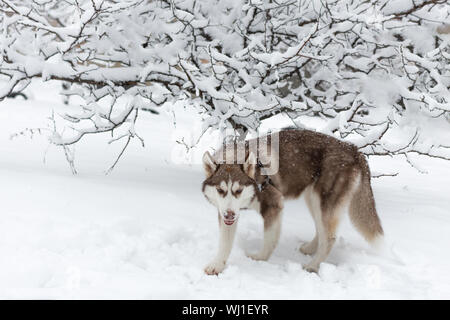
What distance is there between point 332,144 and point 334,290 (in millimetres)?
1584

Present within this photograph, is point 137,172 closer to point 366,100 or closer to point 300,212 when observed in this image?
point 300,212

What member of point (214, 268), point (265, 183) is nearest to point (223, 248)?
point (214, 268)

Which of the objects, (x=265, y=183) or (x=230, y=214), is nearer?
(x=230, y=214)

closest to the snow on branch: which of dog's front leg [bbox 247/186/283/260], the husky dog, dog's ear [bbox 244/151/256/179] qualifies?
the husky dog

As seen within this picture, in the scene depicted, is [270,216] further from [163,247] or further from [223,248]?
[163,247]

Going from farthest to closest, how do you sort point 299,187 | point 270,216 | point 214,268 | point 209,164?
1. point 299,187
2. point 270,216
3. point 209,164
4. point 214,268

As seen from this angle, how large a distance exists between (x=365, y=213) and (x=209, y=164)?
1679 millimetres

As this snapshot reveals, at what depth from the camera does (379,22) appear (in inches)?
202

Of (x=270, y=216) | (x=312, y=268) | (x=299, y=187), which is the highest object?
(x=299, y=187)

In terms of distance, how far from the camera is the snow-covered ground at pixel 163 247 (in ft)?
12.0

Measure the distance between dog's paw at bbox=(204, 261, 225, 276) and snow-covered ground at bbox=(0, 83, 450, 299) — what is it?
61 mm

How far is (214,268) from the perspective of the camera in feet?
13.6

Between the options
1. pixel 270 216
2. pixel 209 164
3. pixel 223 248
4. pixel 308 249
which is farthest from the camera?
pixel 308 249
